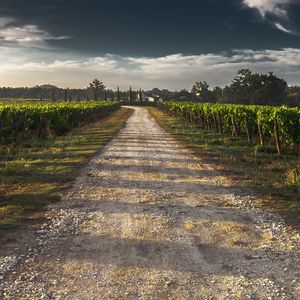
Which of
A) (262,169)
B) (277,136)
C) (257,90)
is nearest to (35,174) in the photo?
(262,169)

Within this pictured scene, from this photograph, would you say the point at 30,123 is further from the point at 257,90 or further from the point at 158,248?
the point at 257,90

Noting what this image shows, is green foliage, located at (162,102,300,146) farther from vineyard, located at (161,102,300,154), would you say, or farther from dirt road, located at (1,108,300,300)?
dirt road, located at (1,108,300,300)

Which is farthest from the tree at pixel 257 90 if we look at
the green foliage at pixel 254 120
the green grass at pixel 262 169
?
the green grass at pixel 262 169

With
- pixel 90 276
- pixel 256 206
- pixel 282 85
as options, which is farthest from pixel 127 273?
pixel 282 85

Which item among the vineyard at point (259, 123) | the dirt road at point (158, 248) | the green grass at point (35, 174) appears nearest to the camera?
the dirt road at point (158, 248)

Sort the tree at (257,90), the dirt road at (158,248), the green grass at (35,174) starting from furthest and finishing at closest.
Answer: the tree at (257,90) < the green grass at (35,174) < the dirt road at (158,248)

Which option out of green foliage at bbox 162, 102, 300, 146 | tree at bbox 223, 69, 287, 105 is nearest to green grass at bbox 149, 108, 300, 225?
green foliage at bbox 162, 102, 300, 146

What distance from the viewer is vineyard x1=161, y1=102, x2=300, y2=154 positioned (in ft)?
68.3

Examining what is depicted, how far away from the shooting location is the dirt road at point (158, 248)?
18.6 ft

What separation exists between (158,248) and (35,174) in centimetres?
788

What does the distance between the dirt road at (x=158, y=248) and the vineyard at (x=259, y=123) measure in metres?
10.4

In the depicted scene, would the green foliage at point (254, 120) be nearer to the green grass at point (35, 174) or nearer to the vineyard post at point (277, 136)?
the vineyard post at point (277, 136)

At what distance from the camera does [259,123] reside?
2244 centimetres

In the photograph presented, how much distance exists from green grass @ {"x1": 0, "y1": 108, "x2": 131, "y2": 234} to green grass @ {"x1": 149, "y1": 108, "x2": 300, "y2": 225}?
5.43 meters
